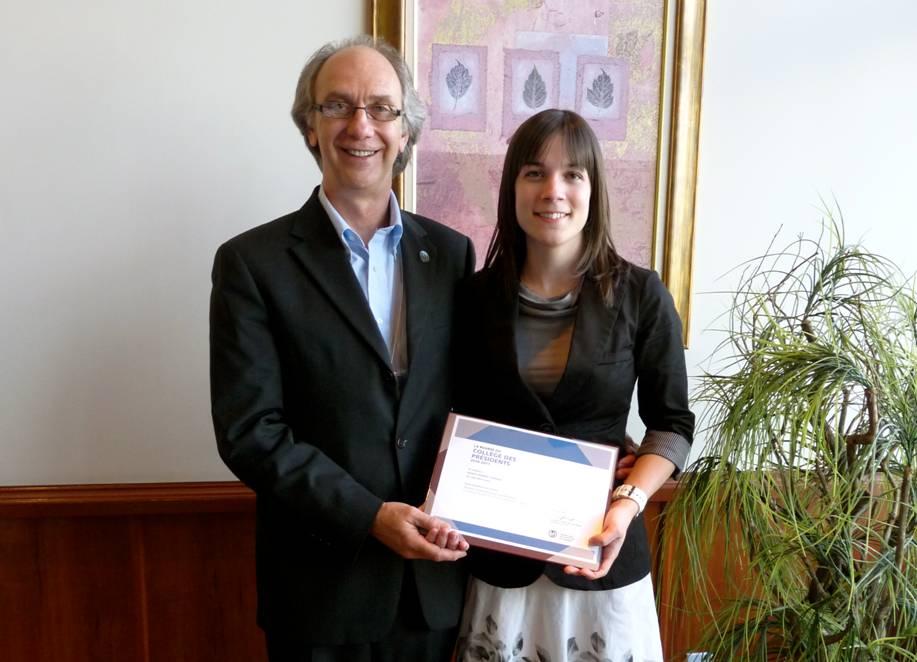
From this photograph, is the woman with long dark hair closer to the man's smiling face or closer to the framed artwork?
the man's smiling face

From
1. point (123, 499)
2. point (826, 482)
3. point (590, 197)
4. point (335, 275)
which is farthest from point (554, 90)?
point (123, 499)

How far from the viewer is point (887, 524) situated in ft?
3.83

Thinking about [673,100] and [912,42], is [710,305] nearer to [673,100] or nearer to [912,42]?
[673,100]

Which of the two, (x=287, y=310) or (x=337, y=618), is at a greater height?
(x=287, y=310)

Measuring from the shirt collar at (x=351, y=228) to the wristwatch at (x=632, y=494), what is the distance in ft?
1.97

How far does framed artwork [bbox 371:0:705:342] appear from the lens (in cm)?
172

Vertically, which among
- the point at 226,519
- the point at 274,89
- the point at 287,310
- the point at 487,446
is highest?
the point at 274,89

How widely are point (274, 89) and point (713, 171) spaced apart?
44.4 inches

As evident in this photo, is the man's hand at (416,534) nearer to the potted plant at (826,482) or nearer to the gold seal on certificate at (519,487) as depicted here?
the gold seal on certificate at (519,487)

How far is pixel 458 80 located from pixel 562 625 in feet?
4.07

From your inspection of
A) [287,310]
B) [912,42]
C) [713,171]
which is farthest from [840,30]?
[287,310]

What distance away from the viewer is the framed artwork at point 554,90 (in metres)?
1.72

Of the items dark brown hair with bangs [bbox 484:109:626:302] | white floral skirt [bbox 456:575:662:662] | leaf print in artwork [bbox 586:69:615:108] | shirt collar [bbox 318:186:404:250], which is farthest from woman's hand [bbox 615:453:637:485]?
leaf print in artwork [bbox 586:69:615:108]

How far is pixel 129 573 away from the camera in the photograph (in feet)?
5.90
